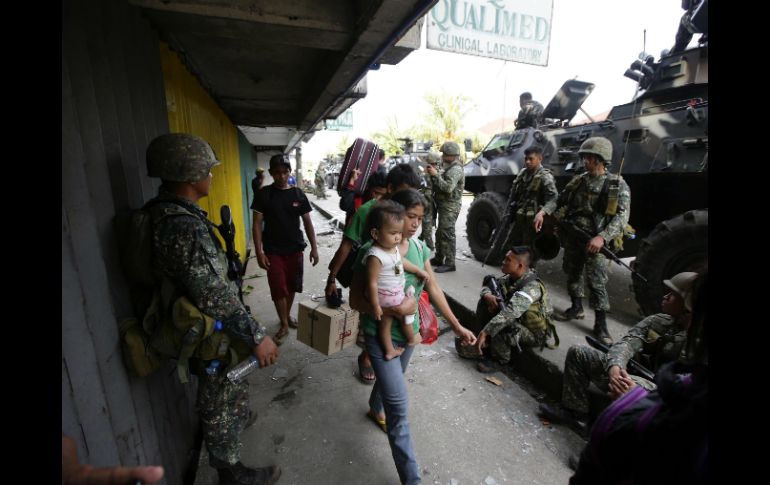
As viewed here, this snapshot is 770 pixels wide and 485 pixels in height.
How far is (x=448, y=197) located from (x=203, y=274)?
4.26 meters

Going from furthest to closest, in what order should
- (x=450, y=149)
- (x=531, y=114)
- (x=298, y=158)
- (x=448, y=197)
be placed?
(x=298, y=158)
(x=531, y=114)
(x=448, y=197)
(x=450, y=149)

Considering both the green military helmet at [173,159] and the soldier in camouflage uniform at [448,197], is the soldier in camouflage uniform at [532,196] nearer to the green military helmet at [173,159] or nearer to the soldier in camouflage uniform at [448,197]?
the soldier in camouflage uniform at [448,197]

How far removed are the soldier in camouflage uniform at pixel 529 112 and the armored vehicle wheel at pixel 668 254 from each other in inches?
149

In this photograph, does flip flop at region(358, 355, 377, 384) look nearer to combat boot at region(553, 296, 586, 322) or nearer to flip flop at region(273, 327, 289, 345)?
flip flop at region(273, 327, 289, 345)

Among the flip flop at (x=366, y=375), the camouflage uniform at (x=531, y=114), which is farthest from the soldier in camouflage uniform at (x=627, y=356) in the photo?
the camouflage uniform at (x=531, y=114)

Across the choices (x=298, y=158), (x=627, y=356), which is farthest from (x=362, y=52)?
(x=298, y=158)

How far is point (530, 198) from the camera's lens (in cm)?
460

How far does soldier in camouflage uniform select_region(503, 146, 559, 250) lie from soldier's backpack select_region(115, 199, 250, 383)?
3.72 m

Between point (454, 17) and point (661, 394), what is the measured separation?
3735mm

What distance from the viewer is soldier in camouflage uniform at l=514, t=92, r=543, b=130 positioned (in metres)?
6.62

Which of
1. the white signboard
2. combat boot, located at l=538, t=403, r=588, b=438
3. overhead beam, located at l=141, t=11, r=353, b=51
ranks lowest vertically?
combat boot, located at l=538, t=403, r=588, b=438

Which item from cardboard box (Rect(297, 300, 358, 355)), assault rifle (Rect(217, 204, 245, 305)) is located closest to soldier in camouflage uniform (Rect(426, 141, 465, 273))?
cardboard box (Rect(297, 300, 358, 355))

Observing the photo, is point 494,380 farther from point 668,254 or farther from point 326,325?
point 668,254

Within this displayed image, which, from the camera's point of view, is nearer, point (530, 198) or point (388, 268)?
point (388, 268)
